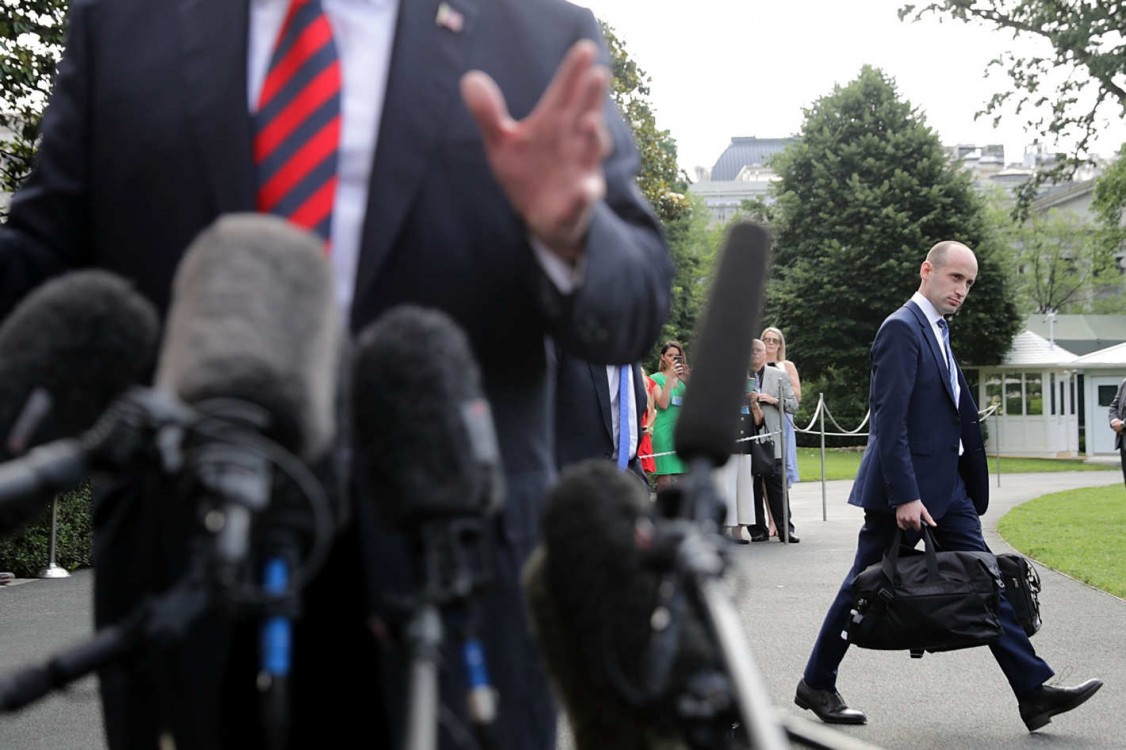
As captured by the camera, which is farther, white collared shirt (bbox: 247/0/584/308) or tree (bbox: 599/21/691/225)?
tree (bbox: 599/21/691/225)

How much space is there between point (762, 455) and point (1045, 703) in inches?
356

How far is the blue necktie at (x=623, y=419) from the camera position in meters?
10.2

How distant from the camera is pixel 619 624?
144 centimetres

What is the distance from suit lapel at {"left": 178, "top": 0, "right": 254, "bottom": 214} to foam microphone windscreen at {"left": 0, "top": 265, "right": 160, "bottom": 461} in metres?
0.49

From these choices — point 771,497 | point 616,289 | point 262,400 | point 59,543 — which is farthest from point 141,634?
point 771,497

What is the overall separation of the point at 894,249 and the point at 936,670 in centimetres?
4408

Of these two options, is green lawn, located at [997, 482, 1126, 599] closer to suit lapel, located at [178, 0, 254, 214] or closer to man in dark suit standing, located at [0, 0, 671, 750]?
man in dark suit standing, located at [0, 0, 671, 750]

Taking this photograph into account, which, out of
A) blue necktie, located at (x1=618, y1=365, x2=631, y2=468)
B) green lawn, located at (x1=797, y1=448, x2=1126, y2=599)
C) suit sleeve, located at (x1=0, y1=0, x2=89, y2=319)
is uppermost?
suit sleeve, located at (x1=0, y1=0, x2=89, y2=319)

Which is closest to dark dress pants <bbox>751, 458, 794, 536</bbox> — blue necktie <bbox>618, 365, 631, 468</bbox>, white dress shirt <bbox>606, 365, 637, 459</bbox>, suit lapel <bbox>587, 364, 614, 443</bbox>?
white dress shirt <bbox>606, 365, 637, 459</bbox>

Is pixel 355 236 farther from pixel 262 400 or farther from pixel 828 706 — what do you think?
pixel 828 706

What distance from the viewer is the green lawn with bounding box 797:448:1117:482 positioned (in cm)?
3223

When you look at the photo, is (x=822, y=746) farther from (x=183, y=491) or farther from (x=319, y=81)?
(x=319, y=81)

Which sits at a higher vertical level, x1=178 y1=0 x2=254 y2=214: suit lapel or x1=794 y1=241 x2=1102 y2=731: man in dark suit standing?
x1=178 y1=0 x2=254 y2=214: suit lapel

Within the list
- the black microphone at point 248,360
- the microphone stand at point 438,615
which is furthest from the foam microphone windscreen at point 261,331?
the microphone stand at point 438,615
